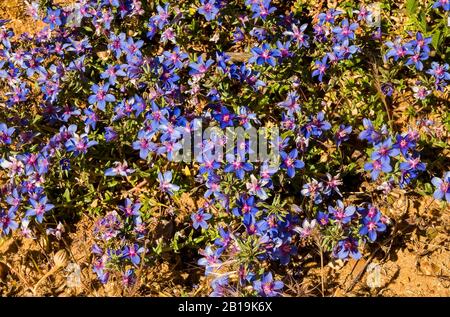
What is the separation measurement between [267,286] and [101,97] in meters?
2.19

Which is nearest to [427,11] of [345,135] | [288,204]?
[345,135]

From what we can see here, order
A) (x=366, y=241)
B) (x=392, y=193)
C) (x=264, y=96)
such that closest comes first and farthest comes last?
(x=366, y=241) → (x=392, y=193) → (x=264, y=96)

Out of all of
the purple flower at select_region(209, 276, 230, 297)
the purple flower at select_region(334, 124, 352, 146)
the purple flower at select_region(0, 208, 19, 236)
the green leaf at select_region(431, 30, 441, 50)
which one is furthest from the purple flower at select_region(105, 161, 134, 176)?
the green leaf at select_region(431, 30, 441, 50)

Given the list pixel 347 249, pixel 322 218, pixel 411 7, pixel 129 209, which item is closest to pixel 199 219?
pixel 129 209

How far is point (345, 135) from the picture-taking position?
5051 millimetres

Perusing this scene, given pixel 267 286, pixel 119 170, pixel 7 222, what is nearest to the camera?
pixel 267 286

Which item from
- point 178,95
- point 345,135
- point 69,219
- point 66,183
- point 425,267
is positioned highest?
point 178,95

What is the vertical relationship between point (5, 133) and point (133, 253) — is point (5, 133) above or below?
above

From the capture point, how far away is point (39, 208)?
4875 mm

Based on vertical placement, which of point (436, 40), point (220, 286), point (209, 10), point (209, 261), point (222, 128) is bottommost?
point (220, 286)

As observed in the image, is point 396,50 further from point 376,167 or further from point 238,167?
point 238,167

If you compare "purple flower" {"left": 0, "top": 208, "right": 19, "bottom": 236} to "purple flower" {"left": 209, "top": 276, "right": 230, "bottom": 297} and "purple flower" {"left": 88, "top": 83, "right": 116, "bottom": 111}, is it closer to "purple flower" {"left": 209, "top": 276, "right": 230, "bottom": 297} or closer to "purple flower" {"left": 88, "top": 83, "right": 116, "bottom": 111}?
"purple flower" {"left": 88, "top": 83, "right": 116, "bottom": 111}

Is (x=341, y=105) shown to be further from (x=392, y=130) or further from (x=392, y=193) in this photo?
(x=392, y=193)

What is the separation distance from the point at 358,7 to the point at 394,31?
431 millimetres
